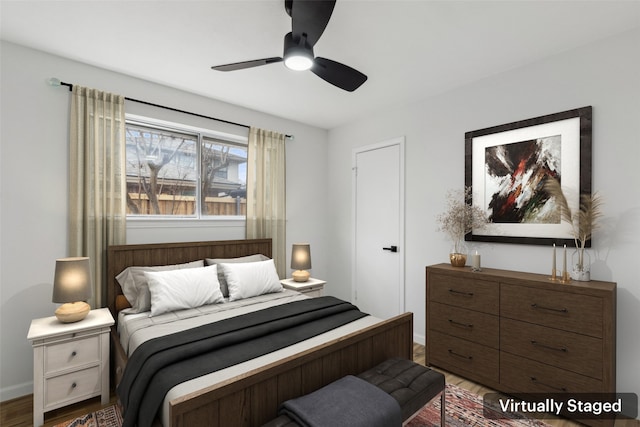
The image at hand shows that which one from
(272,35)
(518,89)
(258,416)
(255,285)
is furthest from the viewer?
(255,285)

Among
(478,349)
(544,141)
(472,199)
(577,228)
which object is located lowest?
(478,349)

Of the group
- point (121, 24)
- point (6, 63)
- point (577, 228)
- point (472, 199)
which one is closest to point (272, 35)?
point (121, 24)

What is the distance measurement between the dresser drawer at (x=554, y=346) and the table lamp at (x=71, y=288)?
3203 mm

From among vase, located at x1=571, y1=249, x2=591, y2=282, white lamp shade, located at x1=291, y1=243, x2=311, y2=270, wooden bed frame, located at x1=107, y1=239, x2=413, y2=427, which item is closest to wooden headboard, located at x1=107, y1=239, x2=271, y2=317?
wooden bed frame, located at x1=107, y1=239, x2=413, y2=427

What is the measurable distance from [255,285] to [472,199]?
2.26 meters

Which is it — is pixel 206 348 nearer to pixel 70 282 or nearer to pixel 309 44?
pixel 70 282

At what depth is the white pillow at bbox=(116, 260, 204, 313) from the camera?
99.4 inches

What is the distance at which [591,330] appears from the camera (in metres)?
2.04

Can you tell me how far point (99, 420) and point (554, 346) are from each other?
3216 mm

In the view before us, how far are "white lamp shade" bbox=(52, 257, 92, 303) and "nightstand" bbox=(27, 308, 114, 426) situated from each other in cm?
20

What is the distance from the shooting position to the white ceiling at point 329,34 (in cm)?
196

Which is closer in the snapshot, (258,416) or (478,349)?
(258,416)

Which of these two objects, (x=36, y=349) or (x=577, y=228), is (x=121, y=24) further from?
(x=577, y=228)

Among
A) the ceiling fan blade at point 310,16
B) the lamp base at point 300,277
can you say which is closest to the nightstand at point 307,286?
the lamp base at point 300,277
